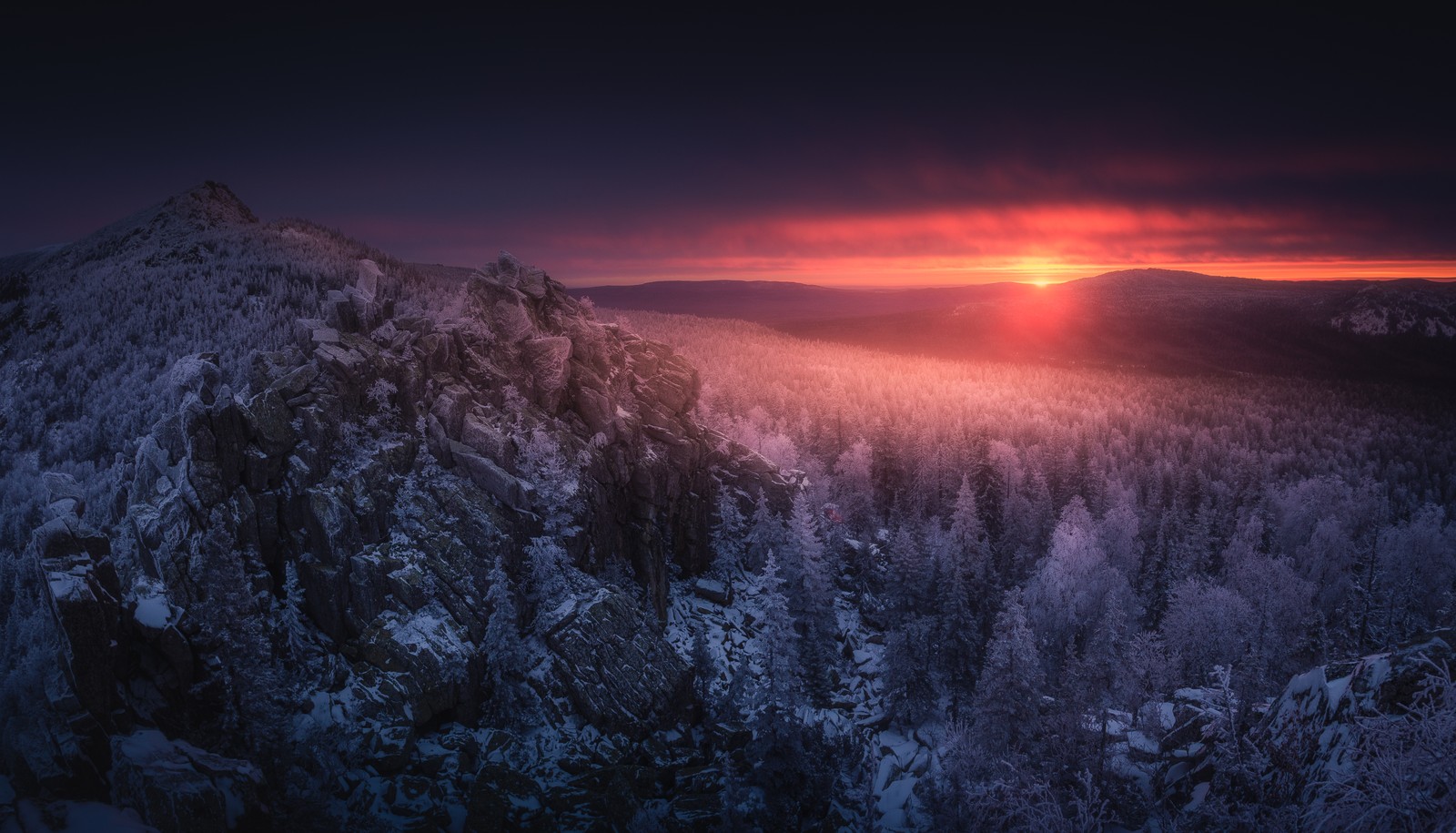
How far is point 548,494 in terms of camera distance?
37.8m

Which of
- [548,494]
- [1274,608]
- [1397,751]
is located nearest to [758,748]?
[548,494]

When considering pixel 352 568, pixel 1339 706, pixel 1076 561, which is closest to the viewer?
pixel 1339 706

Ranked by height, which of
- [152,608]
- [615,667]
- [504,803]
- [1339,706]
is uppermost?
[152,608]

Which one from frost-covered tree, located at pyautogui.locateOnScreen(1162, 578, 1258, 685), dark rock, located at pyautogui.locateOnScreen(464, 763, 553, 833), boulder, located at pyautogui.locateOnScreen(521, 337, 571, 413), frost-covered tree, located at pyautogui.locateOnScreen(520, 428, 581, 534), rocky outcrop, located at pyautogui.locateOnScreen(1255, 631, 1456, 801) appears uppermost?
boulder, located at pyautogui.locateOnScreen(521, 337, 571, 413)

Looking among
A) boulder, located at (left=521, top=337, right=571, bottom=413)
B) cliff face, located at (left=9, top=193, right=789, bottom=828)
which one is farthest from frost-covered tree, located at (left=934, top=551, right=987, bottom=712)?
boulder, located at (left=521, top=337, right=571, bottom=413)

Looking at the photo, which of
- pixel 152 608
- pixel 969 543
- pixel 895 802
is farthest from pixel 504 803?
pixel 969 543

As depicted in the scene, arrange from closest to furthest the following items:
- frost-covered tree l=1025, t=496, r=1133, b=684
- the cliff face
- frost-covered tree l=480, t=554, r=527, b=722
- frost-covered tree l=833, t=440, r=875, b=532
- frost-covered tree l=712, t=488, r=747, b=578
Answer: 1. the cliff face
2. frost-covered tree l=480, t=554, r=527, b=722
3. frost-covered tree l=712, t=488, r=747, b=578
4. frost-covered tree l=1025, t=496, r=1133, b=684
5. frost-covered tree l=833, t=440, r=875, b=532

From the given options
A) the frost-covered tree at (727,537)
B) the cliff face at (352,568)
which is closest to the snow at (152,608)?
the cliff face at (352,568)

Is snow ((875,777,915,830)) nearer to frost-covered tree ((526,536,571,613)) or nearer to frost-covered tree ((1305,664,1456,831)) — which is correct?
frost-covered tree ((526,536,571,613))

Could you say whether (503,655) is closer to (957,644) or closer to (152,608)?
(152,608)

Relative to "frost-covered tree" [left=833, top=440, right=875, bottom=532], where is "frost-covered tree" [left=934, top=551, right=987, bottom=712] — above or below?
below

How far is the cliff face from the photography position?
22984 millimetres

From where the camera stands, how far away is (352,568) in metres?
32.1

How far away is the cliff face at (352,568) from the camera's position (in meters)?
23.0
